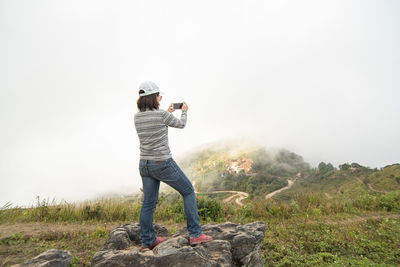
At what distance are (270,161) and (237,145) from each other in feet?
109

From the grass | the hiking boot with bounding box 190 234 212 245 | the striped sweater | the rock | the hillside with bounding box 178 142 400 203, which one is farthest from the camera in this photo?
the hillside with bounding box 178 142 400 203

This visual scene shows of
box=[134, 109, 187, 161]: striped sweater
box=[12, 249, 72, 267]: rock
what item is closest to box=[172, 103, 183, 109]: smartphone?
box=[134, 109, 187, 161]: striped sweater

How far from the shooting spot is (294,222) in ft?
24.2

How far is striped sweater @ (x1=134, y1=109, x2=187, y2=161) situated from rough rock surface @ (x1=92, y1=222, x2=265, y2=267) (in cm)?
151

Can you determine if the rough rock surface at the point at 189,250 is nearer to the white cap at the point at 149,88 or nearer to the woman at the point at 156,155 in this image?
the woman at the point at 156,155

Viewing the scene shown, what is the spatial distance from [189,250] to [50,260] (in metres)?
2.21

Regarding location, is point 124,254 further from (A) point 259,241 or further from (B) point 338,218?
(B) point 338,218

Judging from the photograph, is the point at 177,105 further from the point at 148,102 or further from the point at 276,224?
the point at 276,224

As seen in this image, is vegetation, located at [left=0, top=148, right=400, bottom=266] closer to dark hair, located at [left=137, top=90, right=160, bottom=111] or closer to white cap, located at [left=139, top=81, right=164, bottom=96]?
dark hair, located at [left=137, top=90, right=160, bottom=111]

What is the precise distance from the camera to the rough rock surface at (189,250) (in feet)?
11.0

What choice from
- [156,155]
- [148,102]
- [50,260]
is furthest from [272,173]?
[50,260]

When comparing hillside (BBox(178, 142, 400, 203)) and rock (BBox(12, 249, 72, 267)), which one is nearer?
rock (BBox(12, 249, 72, 267))

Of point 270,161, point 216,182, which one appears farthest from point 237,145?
point 216,182

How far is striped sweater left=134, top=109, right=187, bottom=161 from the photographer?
3.78m
